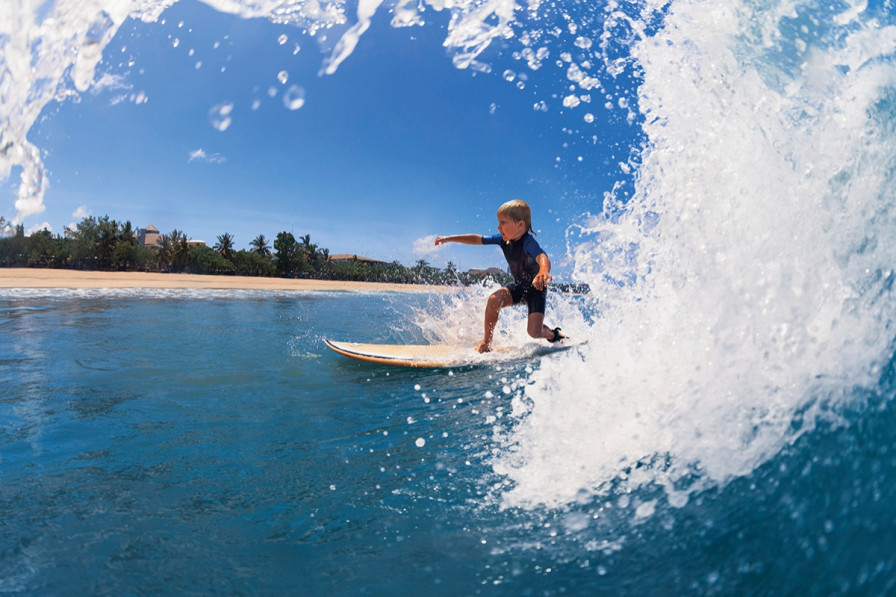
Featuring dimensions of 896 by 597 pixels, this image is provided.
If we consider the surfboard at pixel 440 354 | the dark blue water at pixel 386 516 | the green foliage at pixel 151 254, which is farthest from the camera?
the green foliage at pixel 151 254

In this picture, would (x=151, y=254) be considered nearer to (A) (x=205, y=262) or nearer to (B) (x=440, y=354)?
(A) (x=205, y=262)

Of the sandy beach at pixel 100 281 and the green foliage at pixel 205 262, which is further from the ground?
the green foliage at pixel 205 262

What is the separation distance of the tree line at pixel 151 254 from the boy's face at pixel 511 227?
177 feet

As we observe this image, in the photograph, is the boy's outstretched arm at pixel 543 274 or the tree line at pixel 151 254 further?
the tree line at pixel 151 254

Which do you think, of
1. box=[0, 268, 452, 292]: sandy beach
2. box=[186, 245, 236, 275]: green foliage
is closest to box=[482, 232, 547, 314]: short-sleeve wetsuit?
box=[0, 268, 452, 292]: sandy beach

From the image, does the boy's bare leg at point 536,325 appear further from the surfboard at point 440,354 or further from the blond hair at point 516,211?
the blond hair at point 516,211

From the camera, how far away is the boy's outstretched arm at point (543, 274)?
5.30 meters

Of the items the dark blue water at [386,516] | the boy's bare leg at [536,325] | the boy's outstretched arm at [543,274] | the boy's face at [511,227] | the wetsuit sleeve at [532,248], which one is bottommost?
the dark blue water at [386,516]

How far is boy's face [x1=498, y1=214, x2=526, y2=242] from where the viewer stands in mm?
6395

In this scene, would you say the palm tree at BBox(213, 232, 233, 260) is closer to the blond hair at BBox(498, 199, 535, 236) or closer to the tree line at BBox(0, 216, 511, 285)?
the tree line at BBox(0, 216, 511, 285)

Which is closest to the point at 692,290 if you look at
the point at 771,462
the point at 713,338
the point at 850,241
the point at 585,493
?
the point at 713,338

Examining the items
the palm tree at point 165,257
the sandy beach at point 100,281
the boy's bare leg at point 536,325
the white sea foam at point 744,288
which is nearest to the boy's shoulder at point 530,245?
the boy's bare leg at point 536,325

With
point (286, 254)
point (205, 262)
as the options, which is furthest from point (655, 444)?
point (286, 254)

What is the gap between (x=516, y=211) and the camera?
6.38 meters
